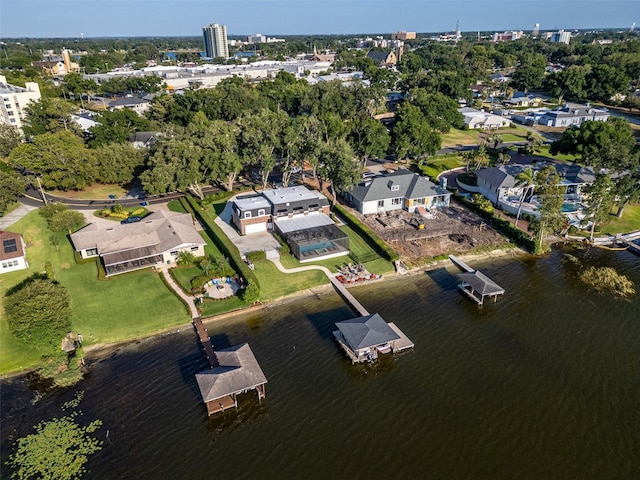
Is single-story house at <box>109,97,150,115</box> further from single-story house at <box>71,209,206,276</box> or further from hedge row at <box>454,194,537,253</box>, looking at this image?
hedge row at <box>454,194,537,253</box>

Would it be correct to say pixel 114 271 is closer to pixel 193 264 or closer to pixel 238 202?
pixel 193 264

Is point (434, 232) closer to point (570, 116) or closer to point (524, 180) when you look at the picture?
point (524, 180)

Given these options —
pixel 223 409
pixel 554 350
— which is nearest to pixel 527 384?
pixel 554 350

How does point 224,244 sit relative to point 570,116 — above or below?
below

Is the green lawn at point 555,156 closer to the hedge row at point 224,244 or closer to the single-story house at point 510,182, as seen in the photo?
the single-story house at point 510,182

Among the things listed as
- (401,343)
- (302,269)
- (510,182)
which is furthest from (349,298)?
(510,182)

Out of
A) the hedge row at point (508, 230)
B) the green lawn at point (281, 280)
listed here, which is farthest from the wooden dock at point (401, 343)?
the hedge row at point (508, 230)
